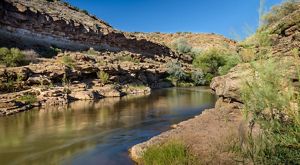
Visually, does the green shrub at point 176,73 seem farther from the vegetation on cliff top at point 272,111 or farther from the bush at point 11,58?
the vegetation on cliff top at point 272,111

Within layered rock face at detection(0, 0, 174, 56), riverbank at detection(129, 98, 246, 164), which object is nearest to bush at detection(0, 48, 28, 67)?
layered rock face at detection(0, 0, 174, 56)

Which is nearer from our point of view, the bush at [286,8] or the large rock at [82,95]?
the bush at [286,8]

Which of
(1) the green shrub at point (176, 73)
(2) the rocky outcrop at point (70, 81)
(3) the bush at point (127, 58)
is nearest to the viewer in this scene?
(2) the rocky outcrop at point (70, 81)

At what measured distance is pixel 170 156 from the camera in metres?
8.45

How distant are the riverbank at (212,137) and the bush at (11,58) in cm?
2011

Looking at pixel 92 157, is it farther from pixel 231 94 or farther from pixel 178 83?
pixel 178 83

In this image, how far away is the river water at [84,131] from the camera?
11.8 m

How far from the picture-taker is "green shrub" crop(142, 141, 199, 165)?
8.16m

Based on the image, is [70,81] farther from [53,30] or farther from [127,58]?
[127,58]

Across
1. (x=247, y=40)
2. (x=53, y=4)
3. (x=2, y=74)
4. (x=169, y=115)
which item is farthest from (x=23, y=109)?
(x=53, y=4)

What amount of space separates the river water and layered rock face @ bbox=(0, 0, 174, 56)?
16948mm

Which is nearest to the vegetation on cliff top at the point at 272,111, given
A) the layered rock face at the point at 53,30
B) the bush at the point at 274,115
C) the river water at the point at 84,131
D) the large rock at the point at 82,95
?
the bush at the point at 274,115

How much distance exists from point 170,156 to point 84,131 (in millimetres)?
8011

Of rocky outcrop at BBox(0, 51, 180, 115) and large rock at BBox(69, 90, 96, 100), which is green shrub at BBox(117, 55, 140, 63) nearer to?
rocky outcrop at BBox(0, 51, 180, 115)
